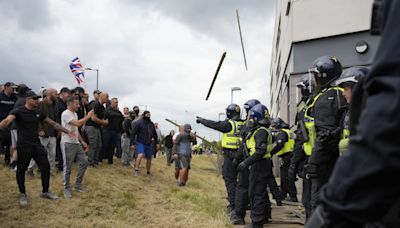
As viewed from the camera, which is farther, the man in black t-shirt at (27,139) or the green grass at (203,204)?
the green grass at (203,204)

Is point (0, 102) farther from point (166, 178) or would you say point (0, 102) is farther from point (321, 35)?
point (321, 35)

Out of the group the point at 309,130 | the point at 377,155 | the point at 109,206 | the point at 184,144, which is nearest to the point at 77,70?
the point at 184,144

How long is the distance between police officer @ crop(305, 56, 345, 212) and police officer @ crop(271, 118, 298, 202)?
14.0 ft

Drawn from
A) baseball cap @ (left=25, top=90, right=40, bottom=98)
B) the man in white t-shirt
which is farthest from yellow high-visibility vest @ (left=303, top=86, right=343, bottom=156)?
baseball cap @ (left=25, top=90, right=40, bottom=98)

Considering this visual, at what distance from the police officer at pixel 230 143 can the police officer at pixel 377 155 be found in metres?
6.16

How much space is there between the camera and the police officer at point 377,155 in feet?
3.45

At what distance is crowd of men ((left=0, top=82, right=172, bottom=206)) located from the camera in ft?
21.2

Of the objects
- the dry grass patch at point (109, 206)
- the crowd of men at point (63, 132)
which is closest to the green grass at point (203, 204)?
the dry grass patch at point (109, 206)

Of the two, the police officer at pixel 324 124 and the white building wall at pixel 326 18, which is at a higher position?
the white building wall at pixel 326 18

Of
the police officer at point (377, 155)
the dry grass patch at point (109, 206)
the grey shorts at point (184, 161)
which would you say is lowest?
the dry grass patch at point (109, 206)

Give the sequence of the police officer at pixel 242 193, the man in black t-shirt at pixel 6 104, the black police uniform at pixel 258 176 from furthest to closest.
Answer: the man in black t-shirt at pixel 6 104 < the police officer at pixel 242 193 < the black police uniform at pixel 258 176

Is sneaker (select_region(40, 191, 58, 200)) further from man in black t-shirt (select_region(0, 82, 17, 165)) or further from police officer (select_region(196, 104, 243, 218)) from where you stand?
police officer (select_region(196, 104, 243, 218))

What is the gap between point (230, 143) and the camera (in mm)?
7406

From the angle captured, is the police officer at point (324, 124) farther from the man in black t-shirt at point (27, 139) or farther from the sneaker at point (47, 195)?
the sneaker at point (47, 195)
